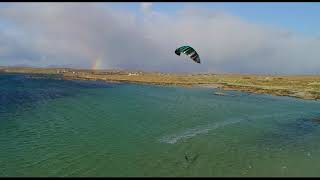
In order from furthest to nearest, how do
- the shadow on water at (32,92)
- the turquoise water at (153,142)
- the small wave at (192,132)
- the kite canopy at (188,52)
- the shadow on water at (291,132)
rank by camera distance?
1. the shadow on water at (32,92)
2. the kite canopy at (188,52)
3. the shadow on water at (291,132)
4. the small wave at (192,132)
5. the turquoise water at (153,142)

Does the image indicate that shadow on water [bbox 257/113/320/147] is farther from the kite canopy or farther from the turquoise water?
the kite canopy

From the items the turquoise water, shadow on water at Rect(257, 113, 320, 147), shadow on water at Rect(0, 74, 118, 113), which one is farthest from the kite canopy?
shadow on water at Rect(0, 74, 118, 113)

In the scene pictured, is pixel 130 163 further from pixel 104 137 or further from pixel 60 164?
pixel 104 137

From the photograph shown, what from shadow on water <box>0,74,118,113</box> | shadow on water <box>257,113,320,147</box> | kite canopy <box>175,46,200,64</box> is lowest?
shadow on water <box>0,74,118,113</box>

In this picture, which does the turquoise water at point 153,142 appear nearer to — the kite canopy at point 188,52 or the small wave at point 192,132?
the small wave at point 192,132

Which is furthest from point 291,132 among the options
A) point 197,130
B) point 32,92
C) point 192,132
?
point 32,92

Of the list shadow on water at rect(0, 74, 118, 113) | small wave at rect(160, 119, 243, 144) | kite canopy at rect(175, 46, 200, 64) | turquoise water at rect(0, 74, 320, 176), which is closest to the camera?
turquoise water at rect(0, 74, 320, 176)

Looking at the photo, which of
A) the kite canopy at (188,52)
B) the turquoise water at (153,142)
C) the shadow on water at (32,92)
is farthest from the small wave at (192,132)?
the shadow on water at (32,92)

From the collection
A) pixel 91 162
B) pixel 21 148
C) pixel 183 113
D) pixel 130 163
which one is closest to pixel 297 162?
pixel 130 163
